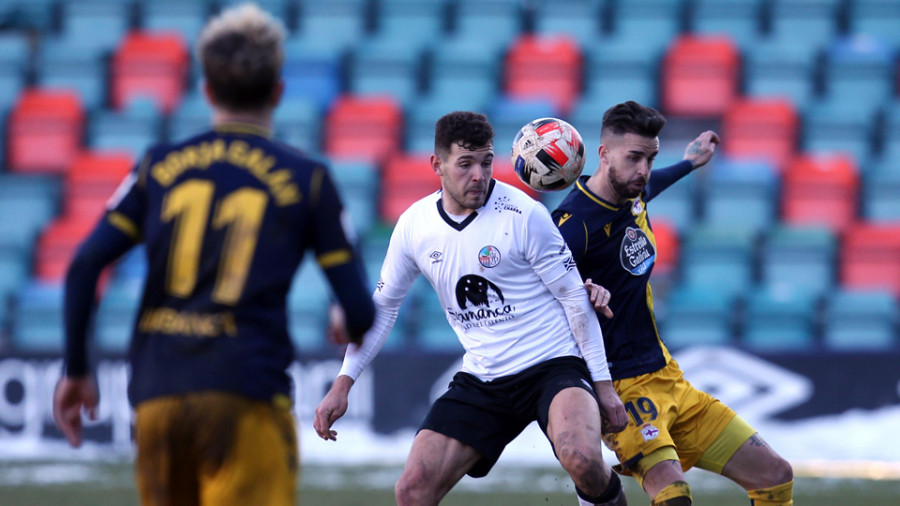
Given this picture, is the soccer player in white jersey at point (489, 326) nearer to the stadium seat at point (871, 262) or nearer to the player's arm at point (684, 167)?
the player's arm at point (684, 167)

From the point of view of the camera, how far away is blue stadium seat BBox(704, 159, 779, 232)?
495 inches

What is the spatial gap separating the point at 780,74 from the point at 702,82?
994mm

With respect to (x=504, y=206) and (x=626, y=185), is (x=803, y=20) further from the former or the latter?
(x=504, y=206)

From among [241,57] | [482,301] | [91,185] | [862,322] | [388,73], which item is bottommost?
[862,322]

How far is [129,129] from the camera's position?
14.0m

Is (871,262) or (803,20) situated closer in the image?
(871,262)

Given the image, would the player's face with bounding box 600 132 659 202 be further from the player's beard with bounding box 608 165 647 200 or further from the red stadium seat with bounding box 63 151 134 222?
the red stadium seat with bounding box 63 151 134 222

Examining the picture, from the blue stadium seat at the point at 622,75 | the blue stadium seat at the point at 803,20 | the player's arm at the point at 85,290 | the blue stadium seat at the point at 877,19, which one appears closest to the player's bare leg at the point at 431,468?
the player's arm at the point at 85,290

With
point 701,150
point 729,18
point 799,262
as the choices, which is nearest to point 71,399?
point 701,150

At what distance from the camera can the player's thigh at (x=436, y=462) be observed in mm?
5031

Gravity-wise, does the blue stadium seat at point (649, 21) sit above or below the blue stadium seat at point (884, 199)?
above

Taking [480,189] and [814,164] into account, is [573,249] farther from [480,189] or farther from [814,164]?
[814,164]

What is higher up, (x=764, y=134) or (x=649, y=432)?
(x=764, y=134)

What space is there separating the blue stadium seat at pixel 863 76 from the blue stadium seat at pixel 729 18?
3.75ft
